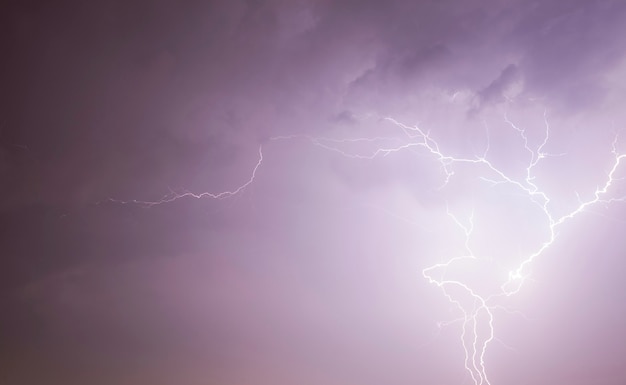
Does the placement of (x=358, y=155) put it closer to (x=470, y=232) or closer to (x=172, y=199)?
(x=470, y=232)

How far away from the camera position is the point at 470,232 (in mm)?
10000

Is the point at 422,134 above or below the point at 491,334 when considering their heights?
above

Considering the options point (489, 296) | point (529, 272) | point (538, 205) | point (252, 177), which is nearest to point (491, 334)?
point (489, 296)

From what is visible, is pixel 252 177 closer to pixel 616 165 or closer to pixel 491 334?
pixel 491 334

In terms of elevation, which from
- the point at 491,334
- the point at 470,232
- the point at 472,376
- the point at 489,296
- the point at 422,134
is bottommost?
the point at 472,376

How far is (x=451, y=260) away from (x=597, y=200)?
10.2ft

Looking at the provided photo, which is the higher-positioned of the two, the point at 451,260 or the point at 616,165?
the point at 616,165

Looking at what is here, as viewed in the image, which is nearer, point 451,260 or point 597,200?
point 597,200

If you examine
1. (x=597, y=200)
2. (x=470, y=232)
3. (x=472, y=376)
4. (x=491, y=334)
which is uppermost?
(x=597, y=200)

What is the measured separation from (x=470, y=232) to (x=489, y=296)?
1404mm

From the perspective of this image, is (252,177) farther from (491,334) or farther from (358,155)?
(491,334)

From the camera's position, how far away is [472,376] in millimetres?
9617

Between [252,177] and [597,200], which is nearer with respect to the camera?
[597,200]

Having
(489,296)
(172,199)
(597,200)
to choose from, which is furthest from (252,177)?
(597,200)
